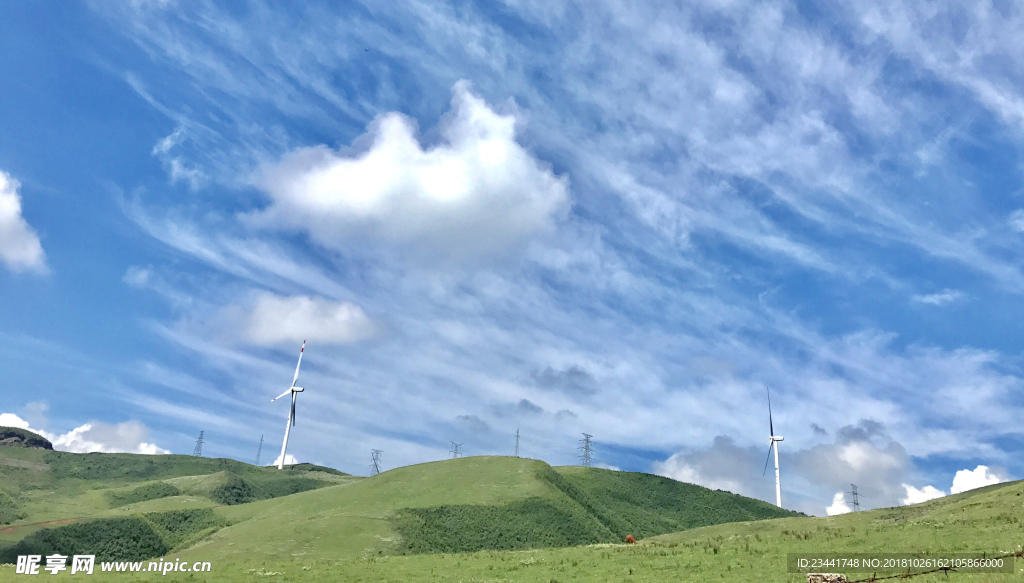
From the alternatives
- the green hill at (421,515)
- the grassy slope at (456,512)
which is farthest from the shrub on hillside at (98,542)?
the grassy slope at (456,512)

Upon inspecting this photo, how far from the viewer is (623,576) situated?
4494 centimetres

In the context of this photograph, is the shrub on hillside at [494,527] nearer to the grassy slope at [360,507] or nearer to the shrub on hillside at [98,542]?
the grassy slope at [360,507]

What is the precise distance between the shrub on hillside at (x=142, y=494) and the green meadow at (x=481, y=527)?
0.73 metres

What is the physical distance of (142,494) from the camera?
180 meters

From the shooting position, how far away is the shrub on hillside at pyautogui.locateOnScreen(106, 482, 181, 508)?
176625 mm

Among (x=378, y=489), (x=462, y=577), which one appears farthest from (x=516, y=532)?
(x=462, y=577)

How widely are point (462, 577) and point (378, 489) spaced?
76.8 metres

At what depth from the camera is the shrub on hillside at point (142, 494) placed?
17662 cm

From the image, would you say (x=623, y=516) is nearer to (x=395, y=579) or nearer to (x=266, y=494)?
(x=395, y=579)

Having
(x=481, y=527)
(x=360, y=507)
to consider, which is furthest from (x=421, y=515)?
(x=360, y=507)

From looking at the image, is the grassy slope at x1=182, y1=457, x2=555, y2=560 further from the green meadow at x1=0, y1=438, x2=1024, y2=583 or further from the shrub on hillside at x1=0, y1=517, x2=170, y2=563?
the shrub on hillside at x1=0, y1=517, x2=170, y2=563

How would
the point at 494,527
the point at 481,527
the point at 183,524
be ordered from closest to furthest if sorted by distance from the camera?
the point at 481,527 < the point at 494,527 < the point at 183,524

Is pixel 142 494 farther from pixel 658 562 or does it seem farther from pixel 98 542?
pixel 658 562

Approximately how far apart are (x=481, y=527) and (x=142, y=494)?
415ft
